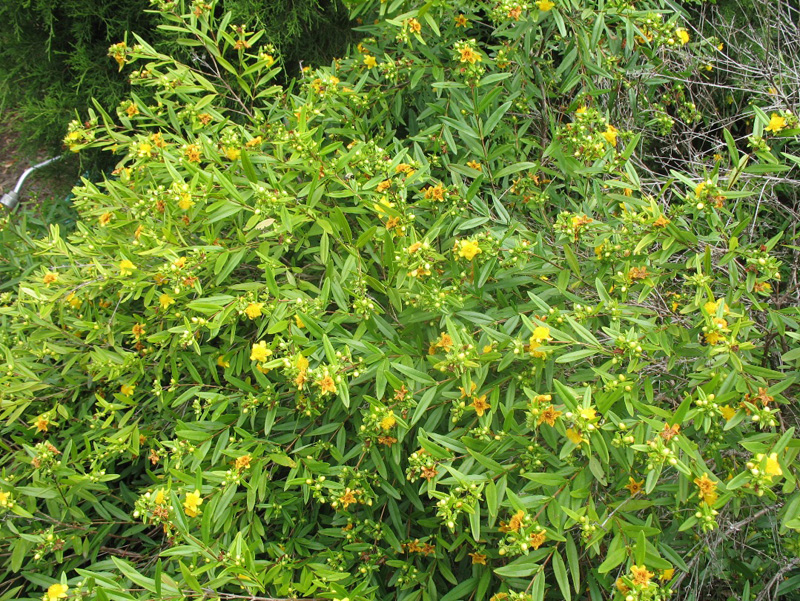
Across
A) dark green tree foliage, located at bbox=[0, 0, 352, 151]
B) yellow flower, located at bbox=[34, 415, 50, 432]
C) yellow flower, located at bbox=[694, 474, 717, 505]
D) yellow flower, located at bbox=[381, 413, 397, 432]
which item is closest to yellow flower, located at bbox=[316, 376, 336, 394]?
yellow flower, located at bbox=[381, 413, 397, 432]

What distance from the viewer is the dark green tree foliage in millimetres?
4172

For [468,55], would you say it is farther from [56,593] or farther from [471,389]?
[56,593]

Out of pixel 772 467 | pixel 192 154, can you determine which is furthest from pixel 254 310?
pixel 772 467

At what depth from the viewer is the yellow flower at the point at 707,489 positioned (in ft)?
5.13

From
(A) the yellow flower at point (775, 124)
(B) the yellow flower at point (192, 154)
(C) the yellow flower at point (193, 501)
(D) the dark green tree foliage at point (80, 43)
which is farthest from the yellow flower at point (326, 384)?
(D) the dark green tree foliage at point (80, 43)

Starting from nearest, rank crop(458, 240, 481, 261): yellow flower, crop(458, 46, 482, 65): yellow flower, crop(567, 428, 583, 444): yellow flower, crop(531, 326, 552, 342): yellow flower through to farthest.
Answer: crop(567, 428, 583, 444): yellow flower < crop(531, 326, 552, 342): yellow flower < crop(458, 240, 481, 261): yellow flower < crop(458, 46, 482, 65): yellow flower

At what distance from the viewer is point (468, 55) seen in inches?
90.2

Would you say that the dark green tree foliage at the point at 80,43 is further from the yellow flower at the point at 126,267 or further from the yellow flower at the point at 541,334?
the yellow flower at the point at 541,334

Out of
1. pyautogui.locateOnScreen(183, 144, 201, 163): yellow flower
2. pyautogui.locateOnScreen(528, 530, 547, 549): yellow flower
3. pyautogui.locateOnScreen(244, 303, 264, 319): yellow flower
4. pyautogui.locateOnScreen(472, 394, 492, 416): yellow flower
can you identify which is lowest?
pyautogui.locateOnScreen(528, 530, 547, 549): yellow flower

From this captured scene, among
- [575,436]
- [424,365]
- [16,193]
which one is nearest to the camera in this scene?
[575,436]

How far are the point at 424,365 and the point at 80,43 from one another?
3.75m

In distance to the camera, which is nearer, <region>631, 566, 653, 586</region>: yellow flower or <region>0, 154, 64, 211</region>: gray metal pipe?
<region>631, 566, 653, 586</region>: yellow flower

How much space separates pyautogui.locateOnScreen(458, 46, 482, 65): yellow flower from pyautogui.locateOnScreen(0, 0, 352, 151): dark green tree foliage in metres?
2.10

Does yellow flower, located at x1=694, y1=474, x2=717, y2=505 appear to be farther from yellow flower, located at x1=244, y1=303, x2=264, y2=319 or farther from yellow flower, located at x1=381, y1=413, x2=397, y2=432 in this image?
yellow flower, located at x1=244, y1=303, x2=264, y2=319
